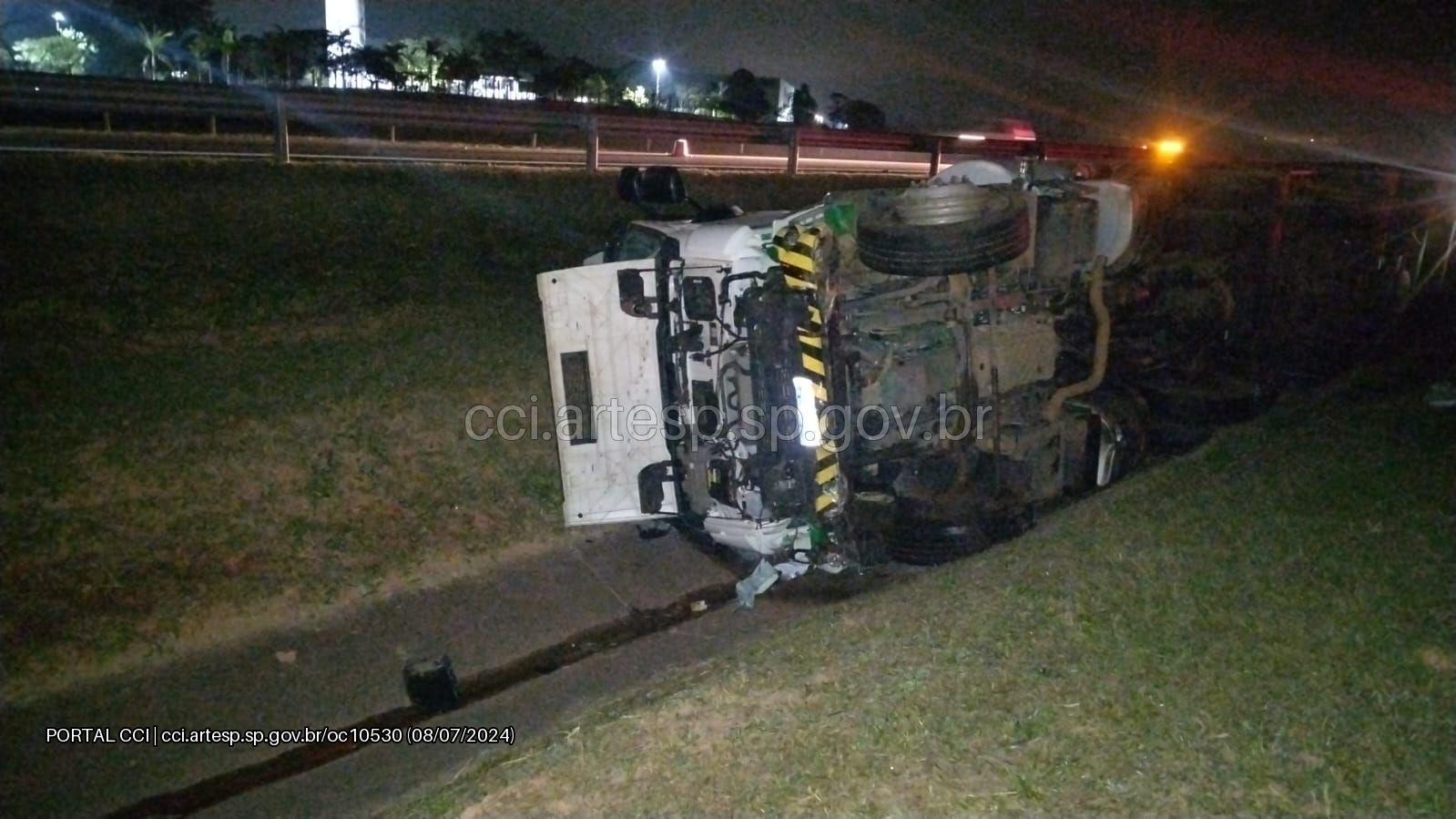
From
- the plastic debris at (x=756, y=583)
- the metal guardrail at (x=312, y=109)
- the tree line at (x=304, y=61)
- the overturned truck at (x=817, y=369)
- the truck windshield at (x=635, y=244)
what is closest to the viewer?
the overturned truck at (x=817, y=369)

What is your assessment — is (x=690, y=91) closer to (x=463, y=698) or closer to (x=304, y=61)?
(x=304, y=61)

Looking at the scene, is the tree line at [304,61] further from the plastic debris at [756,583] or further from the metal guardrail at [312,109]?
the plastic debris at [756,583]

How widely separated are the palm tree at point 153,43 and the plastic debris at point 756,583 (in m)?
41.1

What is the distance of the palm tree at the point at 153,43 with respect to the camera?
38.0 m

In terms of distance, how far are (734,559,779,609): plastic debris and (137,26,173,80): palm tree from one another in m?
41.1

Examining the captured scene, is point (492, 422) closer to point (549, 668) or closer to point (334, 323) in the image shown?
point (334, 323)

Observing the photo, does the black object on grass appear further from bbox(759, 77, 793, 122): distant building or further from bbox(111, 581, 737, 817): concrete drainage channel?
bbox(759, 77, 793, 122): distant building

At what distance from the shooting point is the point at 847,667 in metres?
4.00

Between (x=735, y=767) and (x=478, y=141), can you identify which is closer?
(x=735, y=767)

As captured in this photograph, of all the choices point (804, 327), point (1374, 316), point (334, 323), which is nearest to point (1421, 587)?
point (804, 327)

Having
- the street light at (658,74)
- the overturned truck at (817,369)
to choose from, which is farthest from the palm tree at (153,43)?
the overturned truck at (817,369)

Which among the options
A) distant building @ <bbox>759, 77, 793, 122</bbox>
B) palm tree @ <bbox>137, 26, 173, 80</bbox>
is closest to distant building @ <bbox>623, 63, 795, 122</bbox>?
distant building @ <bbox>759, 77, 793, 122</bbox>

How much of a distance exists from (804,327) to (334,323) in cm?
437

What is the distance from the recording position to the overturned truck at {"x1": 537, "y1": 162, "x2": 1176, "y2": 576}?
5480 mm
